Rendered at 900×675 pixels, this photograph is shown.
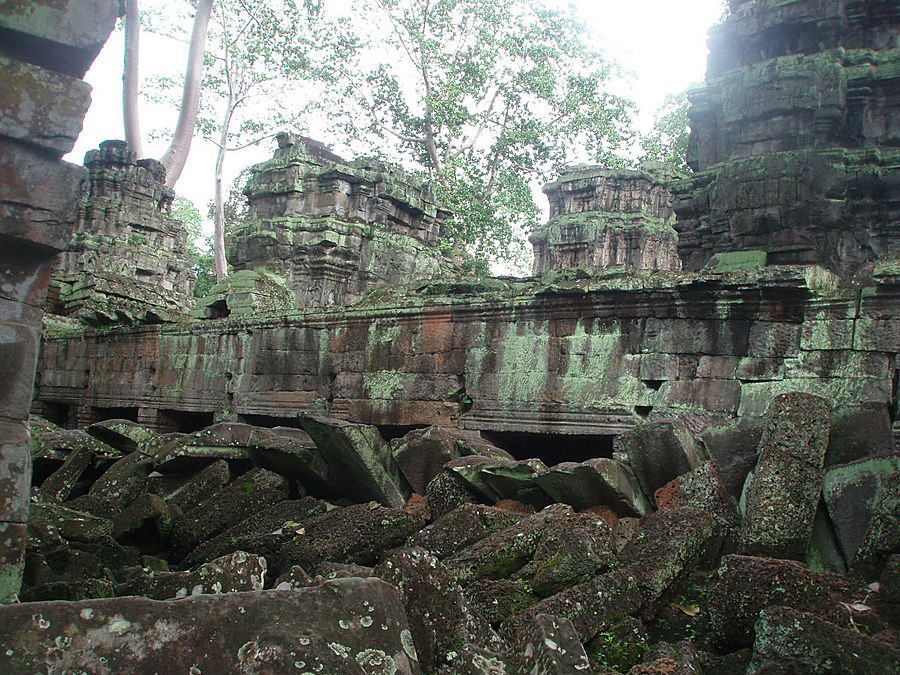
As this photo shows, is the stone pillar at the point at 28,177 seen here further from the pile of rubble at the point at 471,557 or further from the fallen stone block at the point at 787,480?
the fallen stone block at the point at 787,480

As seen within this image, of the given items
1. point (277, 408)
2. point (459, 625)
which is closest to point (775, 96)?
point (277, 408)

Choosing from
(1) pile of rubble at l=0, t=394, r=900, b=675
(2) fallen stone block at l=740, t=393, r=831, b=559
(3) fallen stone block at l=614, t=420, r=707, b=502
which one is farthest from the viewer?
(3) fallen stone block at l=614, t=420, r=707, b=502

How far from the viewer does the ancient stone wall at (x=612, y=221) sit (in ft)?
64.1

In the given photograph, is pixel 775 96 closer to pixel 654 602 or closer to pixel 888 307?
pixel 888 307

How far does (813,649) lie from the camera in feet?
8.64

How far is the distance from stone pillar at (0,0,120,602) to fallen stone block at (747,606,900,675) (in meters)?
2.70

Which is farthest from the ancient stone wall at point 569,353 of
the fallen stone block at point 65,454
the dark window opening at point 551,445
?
the fallen stone block at point 65,454

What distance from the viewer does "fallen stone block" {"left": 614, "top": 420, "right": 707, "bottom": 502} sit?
5.20 metres

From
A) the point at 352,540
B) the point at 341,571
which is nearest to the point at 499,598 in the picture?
the point at 341,571

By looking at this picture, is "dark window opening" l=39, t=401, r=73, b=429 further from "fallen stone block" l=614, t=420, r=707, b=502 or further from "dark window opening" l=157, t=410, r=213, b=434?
"fallen stone block" l=614, t=420, r=707, b=502

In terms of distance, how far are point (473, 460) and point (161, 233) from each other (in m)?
20.7

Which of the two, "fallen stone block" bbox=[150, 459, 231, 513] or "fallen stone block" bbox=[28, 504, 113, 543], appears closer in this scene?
"fallen stone block" bbox=[28, 504, 113, 543]

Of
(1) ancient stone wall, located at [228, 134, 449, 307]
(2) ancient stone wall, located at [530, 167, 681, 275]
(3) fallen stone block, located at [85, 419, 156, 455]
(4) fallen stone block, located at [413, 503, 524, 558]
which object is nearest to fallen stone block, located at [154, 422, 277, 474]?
(3) fallen stone block, located at [85, 419, 156, 455]

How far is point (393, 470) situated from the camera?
673cm
